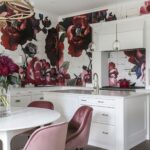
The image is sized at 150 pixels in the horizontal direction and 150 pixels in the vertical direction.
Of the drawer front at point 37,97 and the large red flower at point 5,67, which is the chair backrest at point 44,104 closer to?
the large red flower at point 5,67

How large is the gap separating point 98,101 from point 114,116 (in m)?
0.38

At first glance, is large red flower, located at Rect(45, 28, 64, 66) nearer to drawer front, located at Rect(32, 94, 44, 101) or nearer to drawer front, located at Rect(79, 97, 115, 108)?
drawer front, located at Rect(32, 94, 44, 101)

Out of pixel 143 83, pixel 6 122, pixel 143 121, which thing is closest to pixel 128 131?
pixel 143 121

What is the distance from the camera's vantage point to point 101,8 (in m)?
6.10

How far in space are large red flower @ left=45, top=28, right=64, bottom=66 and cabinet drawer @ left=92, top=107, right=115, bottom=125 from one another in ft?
9.87

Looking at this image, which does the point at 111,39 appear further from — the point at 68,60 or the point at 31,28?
the point at 31,28

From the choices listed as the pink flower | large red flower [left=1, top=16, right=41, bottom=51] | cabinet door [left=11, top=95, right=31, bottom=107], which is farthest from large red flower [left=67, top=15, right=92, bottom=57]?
cabinet door [left=11, top=95, right=31, bottom=107]

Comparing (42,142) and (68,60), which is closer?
(42,142)

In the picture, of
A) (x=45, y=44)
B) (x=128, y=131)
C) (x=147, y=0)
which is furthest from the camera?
(x=45, y=44)

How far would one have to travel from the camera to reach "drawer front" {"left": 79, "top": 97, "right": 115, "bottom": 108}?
4031 millimetres

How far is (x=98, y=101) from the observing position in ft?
13.7

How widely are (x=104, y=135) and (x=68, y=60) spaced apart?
3.08 metres

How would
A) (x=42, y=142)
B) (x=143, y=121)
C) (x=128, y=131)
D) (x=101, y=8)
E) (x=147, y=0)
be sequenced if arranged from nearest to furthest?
(x=42, y=142)
(x=128, y=131)
(x=143, y=121)
(x=147, y=0)
(x=101, y=8)

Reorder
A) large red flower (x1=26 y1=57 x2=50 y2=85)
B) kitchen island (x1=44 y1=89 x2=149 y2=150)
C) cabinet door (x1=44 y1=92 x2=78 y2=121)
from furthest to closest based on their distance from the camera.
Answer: large red flower (x1=26 y1=57 x2=50 y2=85) → cabinet door (x1=44 y1=92 x2=78 y2=121) → kitchen island (x1=44 y1=89 x2=149 y2=150)
